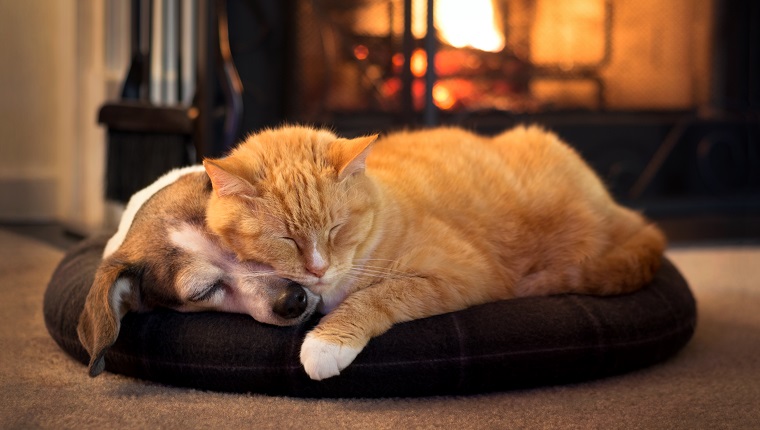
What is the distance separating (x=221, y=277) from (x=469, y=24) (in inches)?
87.6

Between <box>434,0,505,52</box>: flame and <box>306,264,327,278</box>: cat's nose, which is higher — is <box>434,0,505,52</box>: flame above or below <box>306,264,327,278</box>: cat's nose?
above

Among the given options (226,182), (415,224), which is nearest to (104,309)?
(226,182)

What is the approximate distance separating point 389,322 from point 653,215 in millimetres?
2603

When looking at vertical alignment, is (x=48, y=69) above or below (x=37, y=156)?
above

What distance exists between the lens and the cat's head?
147cm

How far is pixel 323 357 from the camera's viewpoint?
1462mm

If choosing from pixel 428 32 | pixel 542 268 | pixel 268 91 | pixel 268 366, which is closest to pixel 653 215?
pixel 428 32

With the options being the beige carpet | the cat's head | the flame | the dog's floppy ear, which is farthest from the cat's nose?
the flame

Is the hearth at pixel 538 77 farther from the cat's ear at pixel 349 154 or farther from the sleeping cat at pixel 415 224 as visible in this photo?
the cat's ear at pixel 349 154

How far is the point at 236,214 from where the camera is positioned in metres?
1.48

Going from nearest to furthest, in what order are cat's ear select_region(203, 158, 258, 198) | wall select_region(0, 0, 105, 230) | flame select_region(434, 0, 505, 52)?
1. cat's ear select_region(203, 158, 258, 198)
2. flame select_region(434, 0, 505, 52)
3. wall select_region(0, 0, 105, 230)

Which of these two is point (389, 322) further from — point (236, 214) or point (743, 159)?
point (743, 159)

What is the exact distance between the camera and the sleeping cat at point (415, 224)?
58.3 inches

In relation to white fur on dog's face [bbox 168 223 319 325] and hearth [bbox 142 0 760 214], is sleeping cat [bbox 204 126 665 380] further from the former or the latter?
hearth [bbox 142 0 760 214]
